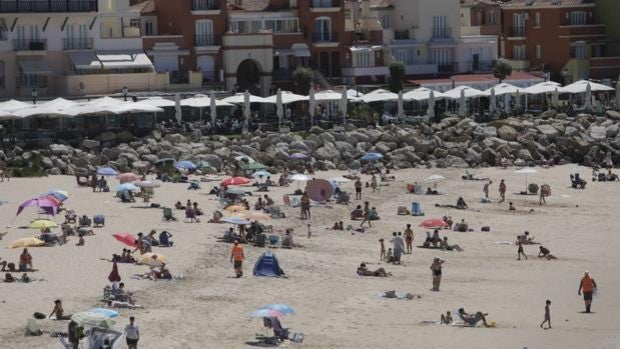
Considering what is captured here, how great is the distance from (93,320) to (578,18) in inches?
2532

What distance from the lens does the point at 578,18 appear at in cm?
9812

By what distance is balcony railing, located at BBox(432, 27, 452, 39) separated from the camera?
304 ft

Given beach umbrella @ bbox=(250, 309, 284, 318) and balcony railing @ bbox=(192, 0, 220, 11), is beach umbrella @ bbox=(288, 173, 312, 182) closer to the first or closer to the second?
balcony railing @ bbox=(192, 0, 220, 11)

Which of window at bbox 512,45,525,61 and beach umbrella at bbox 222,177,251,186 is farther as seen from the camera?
window at bbox 512,45,525,61

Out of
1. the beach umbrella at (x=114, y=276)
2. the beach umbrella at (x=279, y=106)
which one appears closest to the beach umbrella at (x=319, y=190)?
the beach umbrella at (x=279, y=106)

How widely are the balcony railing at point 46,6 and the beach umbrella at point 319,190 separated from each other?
862 inches

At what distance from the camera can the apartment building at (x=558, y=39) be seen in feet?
317

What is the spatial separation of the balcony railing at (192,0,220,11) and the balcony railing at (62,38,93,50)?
612 centimetres

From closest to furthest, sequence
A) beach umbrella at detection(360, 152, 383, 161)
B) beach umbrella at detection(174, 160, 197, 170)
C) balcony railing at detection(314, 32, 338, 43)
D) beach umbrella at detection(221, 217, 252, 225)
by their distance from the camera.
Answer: beach umbrella at detection(221, 217, 252, 225)
beach umbrella at detection(174, 160, 197, 170)
beach umbrella at detection(360, 152, 383, 161)
balcony railing at detection(314, 32, 338, 43)

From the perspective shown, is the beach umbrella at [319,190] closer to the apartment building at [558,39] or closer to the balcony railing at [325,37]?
the balcony railing at [325,37]

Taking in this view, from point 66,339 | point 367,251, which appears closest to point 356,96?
point 367,251

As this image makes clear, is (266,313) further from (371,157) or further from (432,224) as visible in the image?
(371,157)

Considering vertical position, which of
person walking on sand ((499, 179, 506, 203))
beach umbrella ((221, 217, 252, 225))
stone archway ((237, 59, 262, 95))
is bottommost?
person walking on sand ((499, 179, 506, 203))

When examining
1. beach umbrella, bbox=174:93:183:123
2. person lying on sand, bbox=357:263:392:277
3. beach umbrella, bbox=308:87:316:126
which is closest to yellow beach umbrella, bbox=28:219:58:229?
person lying on sand, bbox=357:263:392:277
